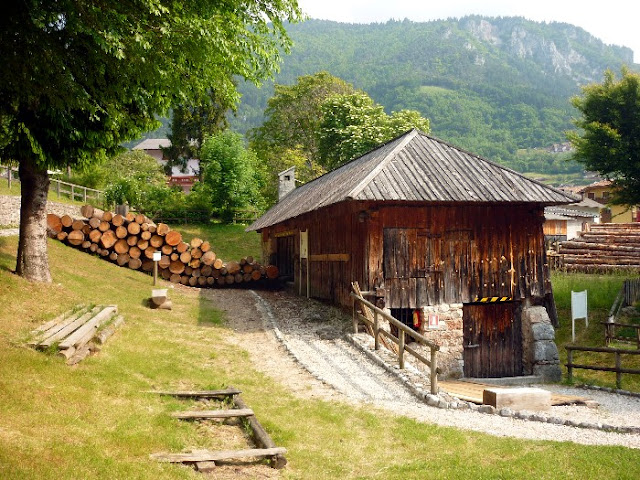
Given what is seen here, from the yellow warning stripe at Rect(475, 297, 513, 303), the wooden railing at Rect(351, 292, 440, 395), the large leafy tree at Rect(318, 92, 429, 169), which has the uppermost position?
the large leafy tree at Rect(318, 92, 429, 169)

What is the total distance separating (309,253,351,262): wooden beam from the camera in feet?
50.5

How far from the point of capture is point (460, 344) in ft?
48.6

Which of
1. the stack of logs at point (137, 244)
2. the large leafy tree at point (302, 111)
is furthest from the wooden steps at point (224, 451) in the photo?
the large leafy tree at point (302, 111)

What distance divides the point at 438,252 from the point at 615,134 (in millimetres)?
13135

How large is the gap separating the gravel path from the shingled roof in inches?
127

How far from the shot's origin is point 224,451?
19.6 feet

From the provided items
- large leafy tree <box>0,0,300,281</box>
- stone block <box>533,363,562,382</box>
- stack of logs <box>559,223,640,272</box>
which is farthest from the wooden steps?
stack of logs <box>559,223,640,272</box>

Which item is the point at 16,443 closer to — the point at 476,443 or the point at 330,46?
the point at 476,443

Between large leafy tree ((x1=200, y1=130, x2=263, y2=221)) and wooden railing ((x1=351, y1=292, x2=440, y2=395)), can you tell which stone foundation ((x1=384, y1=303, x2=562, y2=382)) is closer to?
wooden railing ((x1=351, y1=292, x2=440, y2=395))

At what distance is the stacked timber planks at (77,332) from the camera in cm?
811

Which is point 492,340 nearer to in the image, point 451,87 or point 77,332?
point 77,332

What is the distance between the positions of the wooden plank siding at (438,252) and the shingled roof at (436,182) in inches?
23.2

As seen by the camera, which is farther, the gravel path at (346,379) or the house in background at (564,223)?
the house in background at (564,223)

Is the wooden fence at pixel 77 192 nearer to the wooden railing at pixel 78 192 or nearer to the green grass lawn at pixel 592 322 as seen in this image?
the wooden railing at pixel 78 192
